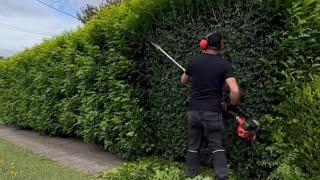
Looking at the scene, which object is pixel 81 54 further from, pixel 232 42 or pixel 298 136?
pixel 298 136

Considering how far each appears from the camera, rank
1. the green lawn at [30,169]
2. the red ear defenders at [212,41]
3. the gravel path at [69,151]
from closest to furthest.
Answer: the red ear defenders at [212,41]
the green lawn at [30,169]
the gravel path at [69,151]

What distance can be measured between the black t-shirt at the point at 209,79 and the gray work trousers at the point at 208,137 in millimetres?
113

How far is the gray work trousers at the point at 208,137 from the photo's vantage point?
639 cm

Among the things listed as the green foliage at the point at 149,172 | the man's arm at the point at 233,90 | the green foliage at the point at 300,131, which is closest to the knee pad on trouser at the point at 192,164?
the green foliage at the point at 149,172

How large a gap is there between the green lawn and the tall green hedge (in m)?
1.28

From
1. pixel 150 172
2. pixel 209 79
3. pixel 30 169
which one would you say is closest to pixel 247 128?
pixel 209 79

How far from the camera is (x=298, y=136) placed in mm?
5973

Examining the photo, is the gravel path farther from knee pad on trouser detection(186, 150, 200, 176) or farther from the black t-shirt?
the black t-shirt

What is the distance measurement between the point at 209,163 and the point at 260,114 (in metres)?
1.35

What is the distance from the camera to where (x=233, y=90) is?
6.21 m

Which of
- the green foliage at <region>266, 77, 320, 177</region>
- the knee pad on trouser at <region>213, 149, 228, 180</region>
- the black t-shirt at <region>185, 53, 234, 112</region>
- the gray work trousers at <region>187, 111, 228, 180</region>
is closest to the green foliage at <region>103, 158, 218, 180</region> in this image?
the gray work trousers at <region>187, 111, 228, 180</region>

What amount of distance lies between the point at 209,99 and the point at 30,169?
3623 millimetres

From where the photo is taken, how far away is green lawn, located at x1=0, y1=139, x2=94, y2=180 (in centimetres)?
765

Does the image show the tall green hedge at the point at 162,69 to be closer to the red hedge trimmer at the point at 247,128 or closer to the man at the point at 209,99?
the red hedge trimmer at the point at 247,128
